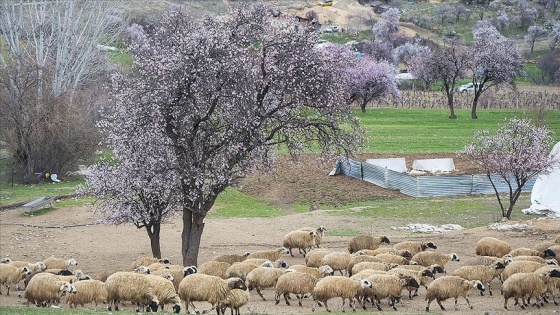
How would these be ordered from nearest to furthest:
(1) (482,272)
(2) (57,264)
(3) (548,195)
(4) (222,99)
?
(1) (482,272), (4) (222,99), (2) (57,264), (3) (548,195)

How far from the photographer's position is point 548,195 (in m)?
38.6

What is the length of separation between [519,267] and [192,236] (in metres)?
10.4

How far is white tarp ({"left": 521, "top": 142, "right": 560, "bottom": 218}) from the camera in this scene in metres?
37.9

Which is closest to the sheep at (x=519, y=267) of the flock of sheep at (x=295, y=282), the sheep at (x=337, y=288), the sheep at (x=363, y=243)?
the flock of sheep at (x=295, y=282)

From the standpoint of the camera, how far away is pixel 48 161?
4828 cm

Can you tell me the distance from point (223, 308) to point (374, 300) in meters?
4.16

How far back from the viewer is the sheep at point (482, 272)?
2291 cm

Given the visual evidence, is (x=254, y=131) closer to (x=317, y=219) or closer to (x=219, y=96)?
(x=219, y=96)

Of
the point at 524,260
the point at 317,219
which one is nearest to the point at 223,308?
the point at 524,260

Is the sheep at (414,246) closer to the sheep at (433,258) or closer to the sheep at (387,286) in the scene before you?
the sheep at (433,258)

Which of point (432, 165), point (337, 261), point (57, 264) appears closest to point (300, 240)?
point (337, 261)

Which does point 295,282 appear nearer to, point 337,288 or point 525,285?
point 337,288

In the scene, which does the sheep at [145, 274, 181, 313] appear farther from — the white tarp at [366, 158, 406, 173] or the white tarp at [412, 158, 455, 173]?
the white tarp at [412, 158, 455, 173]

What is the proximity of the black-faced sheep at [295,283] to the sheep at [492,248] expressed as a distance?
7683 mm
